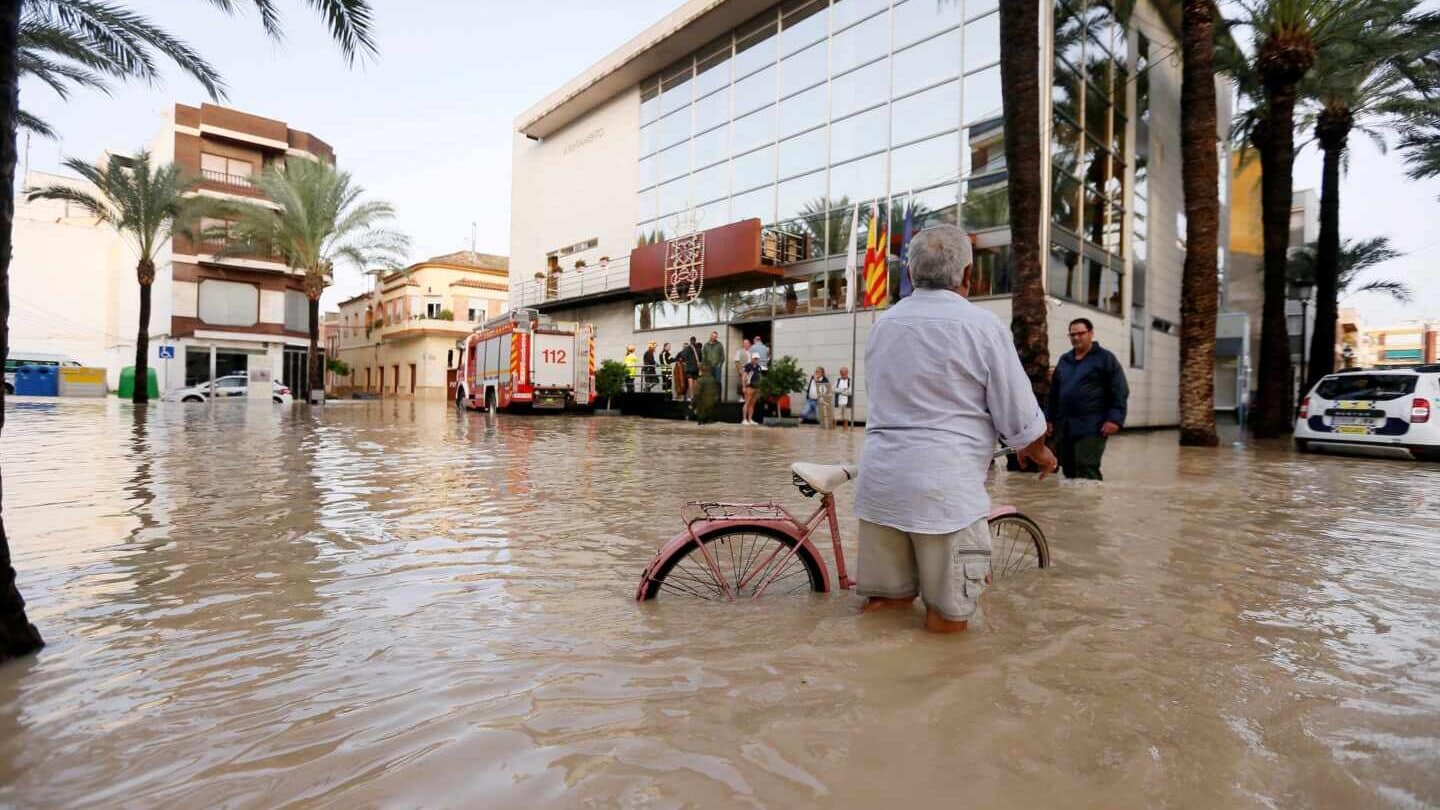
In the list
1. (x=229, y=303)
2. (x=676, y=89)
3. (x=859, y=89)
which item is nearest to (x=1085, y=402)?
(x=859, y=89)

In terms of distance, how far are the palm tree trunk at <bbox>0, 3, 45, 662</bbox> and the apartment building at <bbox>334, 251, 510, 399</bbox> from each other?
45812 millimetres

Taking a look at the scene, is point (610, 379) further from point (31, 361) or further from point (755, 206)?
point (31, 361)

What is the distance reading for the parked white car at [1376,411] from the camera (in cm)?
1087

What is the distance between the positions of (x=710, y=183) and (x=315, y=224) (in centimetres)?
1714

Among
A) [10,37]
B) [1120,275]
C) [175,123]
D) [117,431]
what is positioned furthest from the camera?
[175,123]

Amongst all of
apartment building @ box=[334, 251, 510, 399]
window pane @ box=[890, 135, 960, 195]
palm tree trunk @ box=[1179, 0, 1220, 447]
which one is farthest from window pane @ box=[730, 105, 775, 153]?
apartment building @ box=[334, 251, 510, 399]

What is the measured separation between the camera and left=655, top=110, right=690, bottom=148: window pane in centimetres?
2620

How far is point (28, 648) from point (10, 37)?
2211 mm

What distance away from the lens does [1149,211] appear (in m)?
21.7

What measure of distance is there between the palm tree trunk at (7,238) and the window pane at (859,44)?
20.3 m

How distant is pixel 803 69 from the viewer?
Result: 22188mm

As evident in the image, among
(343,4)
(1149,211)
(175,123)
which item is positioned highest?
(175,123)

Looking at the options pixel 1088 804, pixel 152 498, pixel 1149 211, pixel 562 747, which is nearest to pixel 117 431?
pixel 152 498

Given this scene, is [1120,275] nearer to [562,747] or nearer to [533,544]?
[533,544]
